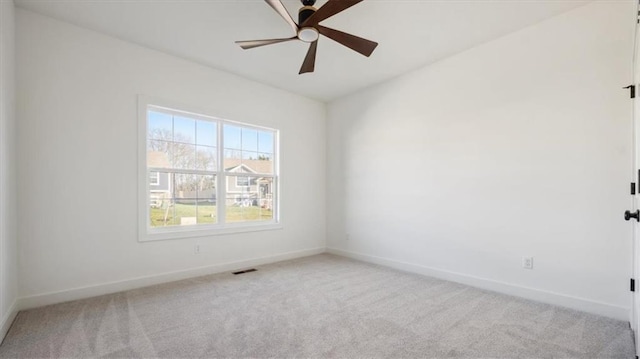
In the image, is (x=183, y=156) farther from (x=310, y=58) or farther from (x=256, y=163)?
(x=310, y=58)

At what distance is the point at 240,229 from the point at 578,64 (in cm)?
445

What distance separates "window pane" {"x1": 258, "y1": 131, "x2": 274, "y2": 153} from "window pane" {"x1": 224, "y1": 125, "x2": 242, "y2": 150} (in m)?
0.37

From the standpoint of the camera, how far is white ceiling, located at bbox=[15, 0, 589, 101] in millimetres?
2814

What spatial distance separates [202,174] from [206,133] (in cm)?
60

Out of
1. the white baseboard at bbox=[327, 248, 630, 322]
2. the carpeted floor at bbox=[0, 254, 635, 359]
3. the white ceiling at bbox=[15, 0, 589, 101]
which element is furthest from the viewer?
the white ceiling at bbox=[15, 0, 589, 101]

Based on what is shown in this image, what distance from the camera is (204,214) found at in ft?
13.8

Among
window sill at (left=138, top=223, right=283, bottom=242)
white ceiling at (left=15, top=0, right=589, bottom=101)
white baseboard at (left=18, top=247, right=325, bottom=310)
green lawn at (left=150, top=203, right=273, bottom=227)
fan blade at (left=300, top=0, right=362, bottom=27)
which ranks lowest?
white baseboard at (left=18, top=247, right=325, bottom=310)

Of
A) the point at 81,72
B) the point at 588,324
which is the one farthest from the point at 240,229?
the point at 588,324

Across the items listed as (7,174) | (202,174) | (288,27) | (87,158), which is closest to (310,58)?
(288,27)

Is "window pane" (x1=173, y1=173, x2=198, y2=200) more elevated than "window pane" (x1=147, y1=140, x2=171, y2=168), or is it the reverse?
→ "window pane" (x1=147, y1=140, x2=171, y2=168)

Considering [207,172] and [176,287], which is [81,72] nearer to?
[207,172]

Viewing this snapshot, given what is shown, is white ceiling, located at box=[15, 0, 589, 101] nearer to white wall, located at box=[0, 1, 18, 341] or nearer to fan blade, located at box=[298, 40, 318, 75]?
fan blade, located at box=[298, 40, 318, 75]

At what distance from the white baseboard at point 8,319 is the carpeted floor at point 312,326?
55 millimetres

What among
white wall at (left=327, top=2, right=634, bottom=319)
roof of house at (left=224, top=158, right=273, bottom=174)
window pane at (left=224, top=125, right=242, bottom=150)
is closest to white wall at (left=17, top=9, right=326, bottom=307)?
window pane at (left=224, top=125, right=242, bottom=150)
